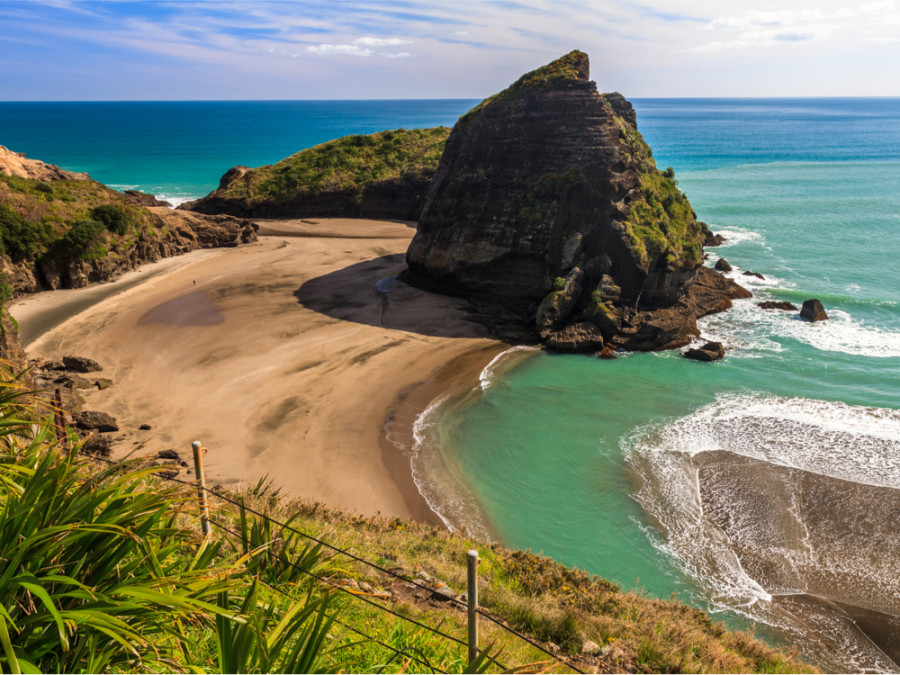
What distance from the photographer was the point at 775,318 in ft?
99.1

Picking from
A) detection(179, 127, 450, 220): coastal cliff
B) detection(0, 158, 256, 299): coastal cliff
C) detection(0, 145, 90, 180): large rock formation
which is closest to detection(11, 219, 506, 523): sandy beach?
detection(0, 158, 256, 299): coastal cliff

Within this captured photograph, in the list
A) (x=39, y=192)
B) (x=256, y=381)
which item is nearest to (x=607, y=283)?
(x=256, y=381)

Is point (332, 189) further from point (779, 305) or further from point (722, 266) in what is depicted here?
point (779, 305)

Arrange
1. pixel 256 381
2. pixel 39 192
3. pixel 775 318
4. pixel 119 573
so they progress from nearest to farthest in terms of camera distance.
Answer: pixel 119 573 → pixel 256 381 → pixel 775 318 → pixel 39 192

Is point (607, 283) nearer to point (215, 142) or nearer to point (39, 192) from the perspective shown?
point (39, 192)

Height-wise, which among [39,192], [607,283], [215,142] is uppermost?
[215,142]

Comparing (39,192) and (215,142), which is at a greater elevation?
(215,142)

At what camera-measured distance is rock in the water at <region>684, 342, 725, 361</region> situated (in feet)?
82.3

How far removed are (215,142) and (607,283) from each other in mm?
131558

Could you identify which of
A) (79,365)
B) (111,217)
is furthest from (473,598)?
(111,217)

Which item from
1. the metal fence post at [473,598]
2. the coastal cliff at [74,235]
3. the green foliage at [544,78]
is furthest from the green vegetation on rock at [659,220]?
the coastal cliff at [74,235]

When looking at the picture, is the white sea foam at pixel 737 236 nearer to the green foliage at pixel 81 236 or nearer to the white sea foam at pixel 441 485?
the white sea foam at pixel 441 485

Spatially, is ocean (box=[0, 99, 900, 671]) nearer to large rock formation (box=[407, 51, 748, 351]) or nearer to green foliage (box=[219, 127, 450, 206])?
large rock formation (box=[407, 51, 748, 351])

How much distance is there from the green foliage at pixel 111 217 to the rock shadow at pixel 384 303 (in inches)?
481
